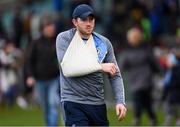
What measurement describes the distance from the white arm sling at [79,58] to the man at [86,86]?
3 centimetres

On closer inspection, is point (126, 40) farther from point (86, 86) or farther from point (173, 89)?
point (86, 86)

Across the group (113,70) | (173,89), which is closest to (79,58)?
(113,70)

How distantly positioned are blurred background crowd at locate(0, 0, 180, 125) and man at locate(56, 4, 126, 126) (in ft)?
23.7

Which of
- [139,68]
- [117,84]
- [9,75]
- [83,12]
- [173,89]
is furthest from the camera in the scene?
[9,75]

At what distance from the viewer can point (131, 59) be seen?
56.9 feet

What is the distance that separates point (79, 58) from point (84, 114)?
0.67 meters

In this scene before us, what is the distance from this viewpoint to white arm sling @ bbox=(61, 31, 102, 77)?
32.1 feet

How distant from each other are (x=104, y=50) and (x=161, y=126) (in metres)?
7.38

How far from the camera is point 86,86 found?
983 cm

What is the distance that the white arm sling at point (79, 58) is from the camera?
977 centimetres

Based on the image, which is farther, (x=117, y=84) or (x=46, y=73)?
(x=46, y=73)

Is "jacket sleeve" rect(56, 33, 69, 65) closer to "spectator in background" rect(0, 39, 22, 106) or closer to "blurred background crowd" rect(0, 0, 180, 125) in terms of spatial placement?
"blurred background crowd" rect(0, 0, 180, 125)

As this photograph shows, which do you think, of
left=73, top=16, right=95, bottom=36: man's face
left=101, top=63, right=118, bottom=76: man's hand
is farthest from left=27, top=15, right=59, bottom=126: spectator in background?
left=101, top=63, right=118, bottom=76: man's hand

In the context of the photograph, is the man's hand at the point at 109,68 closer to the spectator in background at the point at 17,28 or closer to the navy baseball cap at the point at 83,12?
the navy baseball cap at the point at 83,12
